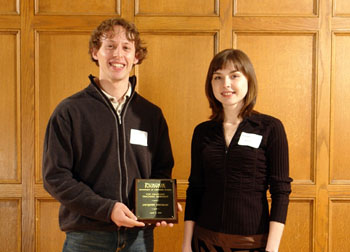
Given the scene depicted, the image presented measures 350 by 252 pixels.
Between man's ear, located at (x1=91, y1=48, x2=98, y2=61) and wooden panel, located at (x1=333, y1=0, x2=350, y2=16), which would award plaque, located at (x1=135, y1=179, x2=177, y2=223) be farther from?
wooden panel, located at (x1=333, y1=0, x2=350, y2=16)

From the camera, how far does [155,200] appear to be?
1.64 meters

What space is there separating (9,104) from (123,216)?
4.71ft

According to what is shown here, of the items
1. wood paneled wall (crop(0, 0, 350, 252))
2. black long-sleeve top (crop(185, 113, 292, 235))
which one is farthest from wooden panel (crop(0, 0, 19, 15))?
black long-sleeve top (crop(185, 113, 292, 235))

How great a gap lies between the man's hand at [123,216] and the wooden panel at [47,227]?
1116mm

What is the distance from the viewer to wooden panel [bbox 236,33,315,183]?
2479 millimetres

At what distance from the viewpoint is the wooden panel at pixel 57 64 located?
2.47m

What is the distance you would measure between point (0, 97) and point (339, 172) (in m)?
2.42

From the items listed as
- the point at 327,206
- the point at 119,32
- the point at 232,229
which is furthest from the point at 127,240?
the point at 327,206

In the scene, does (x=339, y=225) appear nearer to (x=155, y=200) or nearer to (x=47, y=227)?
(x=155, y=200)

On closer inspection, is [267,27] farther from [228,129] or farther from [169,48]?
[228,129]

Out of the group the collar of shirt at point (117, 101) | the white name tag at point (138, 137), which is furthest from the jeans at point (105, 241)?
the collar of shirt at point (117, 101)

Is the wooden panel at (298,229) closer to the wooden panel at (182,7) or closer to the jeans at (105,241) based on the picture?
the jeans at (105,241)

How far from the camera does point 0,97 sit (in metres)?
2.47

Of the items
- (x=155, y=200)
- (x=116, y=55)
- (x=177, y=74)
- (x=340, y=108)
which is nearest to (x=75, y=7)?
(x=177, y=74)
